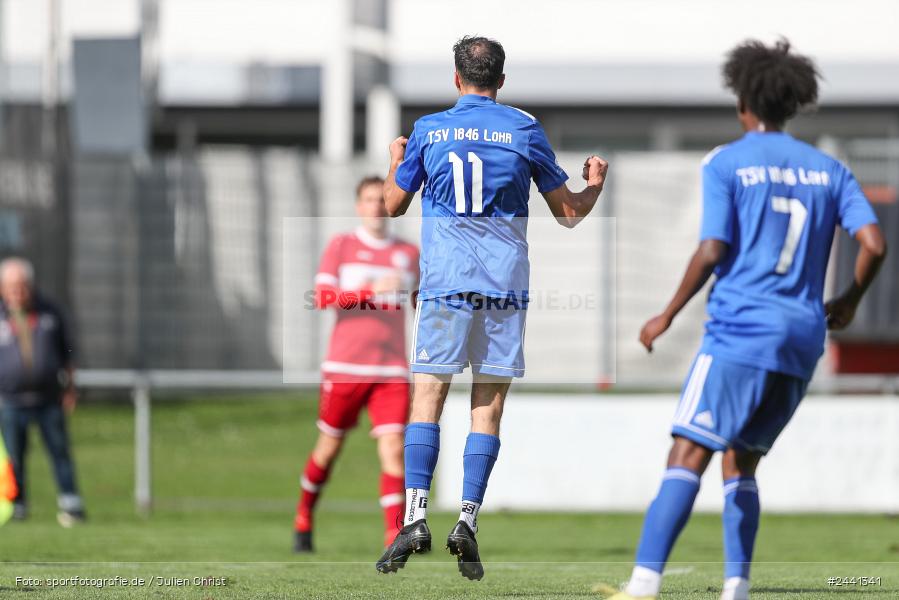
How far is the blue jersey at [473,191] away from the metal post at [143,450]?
24.2 feet

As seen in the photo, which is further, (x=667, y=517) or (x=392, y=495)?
(x=392, y=495)

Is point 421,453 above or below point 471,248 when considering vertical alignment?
below

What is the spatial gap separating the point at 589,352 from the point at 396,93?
904 cm

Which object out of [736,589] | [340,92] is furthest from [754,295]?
[340,92]

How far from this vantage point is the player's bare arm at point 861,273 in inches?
206

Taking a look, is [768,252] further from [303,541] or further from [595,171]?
[303,541]

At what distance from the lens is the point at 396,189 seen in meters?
6.32

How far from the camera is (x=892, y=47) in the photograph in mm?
23453

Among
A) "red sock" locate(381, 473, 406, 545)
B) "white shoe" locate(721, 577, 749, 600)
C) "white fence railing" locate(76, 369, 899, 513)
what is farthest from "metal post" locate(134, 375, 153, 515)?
"white shoe" locate(721, 577, 749, 600)

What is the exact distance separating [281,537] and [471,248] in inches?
203

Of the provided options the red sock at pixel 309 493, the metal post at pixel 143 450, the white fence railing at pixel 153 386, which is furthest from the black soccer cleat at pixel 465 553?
the metal post at pixel 143 450

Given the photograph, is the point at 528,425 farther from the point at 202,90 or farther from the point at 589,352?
the point at 202,90

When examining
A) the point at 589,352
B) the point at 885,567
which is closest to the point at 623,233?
the point at 589,352

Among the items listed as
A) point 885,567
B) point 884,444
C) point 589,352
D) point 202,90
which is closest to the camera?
point 885,567
